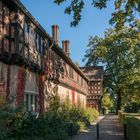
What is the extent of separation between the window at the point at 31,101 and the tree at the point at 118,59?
3823cm

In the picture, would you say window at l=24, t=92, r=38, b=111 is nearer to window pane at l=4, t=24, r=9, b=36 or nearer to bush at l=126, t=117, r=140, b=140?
window pane at l=4, t=24, r=9, b=36

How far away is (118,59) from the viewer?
67250mm

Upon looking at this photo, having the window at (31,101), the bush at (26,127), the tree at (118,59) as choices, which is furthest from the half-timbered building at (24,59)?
the tree at (118,59)

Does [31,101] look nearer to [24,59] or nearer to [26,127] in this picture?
[24,59]

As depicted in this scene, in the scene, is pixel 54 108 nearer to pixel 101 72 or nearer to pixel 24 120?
pixel 24 120

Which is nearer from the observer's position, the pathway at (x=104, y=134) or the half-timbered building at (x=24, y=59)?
the half-timbered building at (x=24, y=59)

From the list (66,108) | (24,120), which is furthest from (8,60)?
(66,108)

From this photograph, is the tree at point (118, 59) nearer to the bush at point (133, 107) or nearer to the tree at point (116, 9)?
the bush at point (133, 107)

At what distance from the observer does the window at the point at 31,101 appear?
76.8ft

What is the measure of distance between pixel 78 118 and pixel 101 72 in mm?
37298

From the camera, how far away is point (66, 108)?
31.7m

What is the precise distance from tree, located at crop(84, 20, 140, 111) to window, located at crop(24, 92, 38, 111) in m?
38.2

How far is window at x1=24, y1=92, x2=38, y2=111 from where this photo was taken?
2342 cm

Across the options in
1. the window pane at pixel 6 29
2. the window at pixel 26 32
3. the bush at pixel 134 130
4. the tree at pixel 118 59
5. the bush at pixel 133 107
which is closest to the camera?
the bush at pixel 134 130
